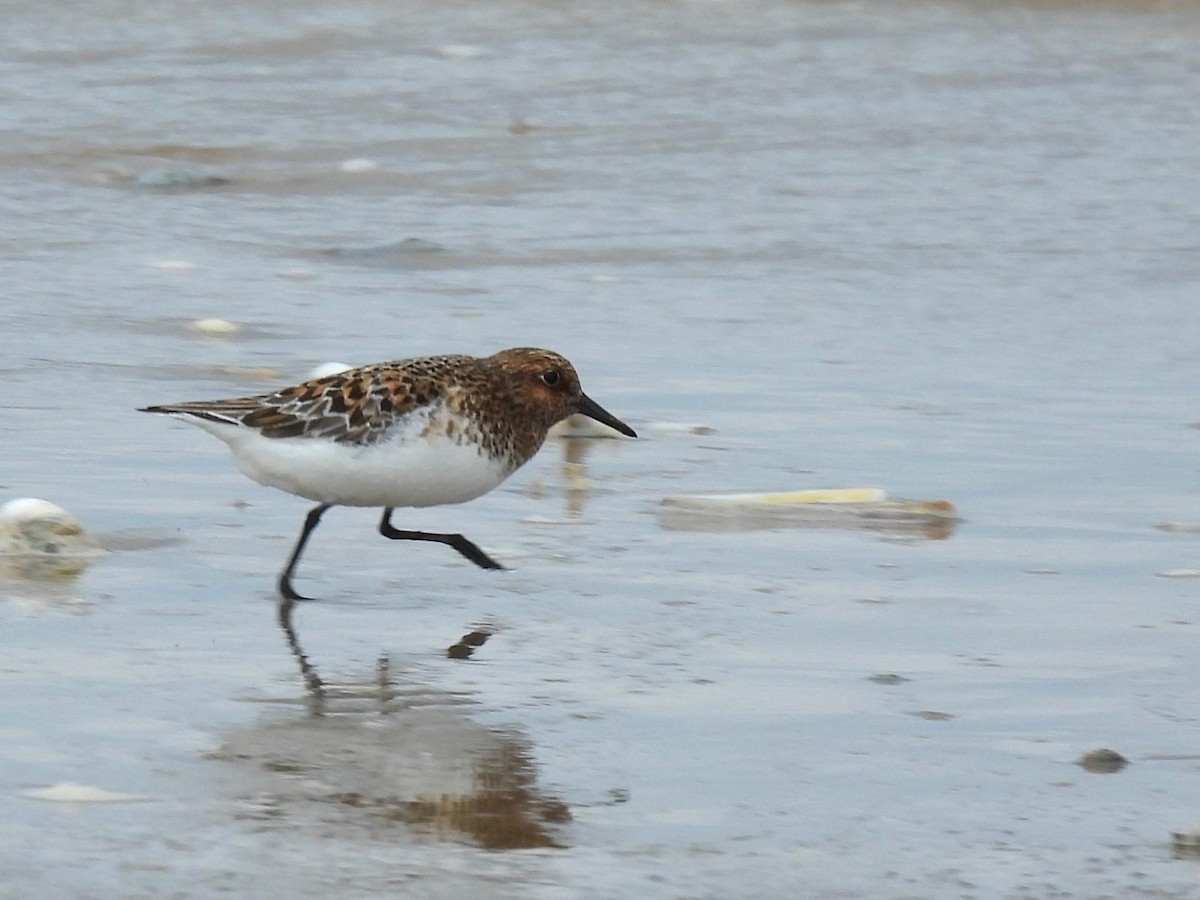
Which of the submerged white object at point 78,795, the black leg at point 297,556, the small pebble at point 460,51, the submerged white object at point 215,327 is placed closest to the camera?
the submerged white object at point 78,795

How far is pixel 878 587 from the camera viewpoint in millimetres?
4734

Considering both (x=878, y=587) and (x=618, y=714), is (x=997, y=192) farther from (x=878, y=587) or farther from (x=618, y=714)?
(x=618, y=714)

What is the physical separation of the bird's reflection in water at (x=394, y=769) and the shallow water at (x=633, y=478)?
0.04 ft

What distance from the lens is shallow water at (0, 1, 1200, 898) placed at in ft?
11.0

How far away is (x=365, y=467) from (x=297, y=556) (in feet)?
0.73

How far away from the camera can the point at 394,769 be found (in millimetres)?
3547

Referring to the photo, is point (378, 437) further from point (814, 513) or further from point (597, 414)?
point (814, 513)

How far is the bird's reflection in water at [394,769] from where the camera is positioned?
10.8ft

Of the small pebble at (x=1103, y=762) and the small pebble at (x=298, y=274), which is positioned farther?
the small pebble at (x=298, y=274)

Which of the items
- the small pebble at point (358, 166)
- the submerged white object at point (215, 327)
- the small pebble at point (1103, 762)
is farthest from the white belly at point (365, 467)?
the small pebble at point (358, 166)

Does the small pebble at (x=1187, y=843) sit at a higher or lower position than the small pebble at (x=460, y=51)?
lower

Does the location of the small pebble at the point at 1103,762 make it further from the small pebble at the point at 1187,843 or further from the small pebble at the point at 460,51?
the small pebble at the point at 460,51

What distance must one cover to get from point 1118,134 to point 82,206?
449 cm

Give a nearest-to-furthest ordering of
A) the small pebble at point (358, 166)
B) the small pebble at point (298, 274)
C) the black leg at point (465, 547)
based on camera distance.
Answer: the black leg at point (465, 547), the small pebble at point (298, 274), the small pebble at point (358, 166)
